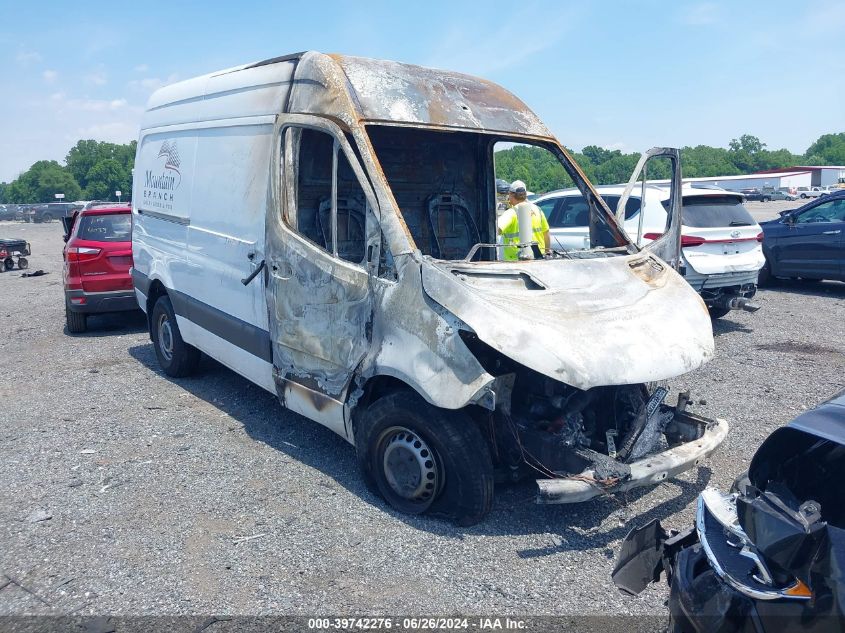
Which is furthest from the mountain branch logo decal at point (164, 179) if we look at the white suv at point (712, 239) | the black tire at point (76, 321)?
the white suv at point (712, 239)

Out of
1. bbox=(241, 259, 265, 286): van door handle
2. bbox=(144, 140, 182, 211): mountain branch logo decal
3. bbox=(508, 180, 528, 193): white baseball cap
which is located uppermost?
bbox=(144, 140, 182, 211): mountain branch logo decal

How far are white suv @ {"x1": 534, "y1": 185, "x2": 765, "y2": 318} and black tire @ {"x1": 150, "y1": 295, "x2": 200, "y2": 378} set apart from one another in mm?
4307

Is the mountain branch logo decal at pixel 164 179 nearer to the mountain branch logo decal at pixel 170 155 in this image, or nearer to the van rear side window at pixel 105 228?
the mountain branch logo decal at pixel 170 155

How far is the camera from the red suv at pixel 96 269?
30.3 ft

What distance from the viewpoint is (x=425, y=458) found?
Answer: 4074mm

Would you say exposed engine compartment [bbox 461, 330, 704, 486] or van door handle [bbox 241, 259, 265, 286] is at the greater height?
van door handle [bbox 241, 259, 265, 286]

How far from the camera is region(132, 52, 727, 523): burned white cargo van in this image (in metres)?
3.84

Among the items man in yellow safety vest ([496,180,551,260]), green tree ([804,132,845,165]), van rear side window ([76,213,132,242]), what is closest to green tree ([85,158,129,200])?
van rear side window ([76,213,132,242])

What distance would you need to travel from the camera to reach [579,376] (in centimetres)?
358

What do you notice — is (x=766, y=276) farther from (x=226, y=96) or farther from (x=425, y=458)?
(x=425, y=458)

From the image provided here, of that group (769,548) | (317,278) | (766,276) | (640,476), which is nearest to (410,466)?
(640,476)

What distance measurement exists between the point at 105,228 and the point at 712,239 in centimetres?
782

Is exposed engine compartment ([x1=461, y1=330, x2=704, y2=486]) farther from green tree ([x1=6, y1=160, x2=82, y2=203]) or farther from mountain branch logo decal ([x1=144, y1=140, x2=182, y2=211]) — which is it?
green tree ([x1=6, y1=160, x2=82, y2=203])

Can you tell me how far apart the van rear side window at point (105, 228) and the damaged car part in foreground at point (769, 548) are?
848 cm
